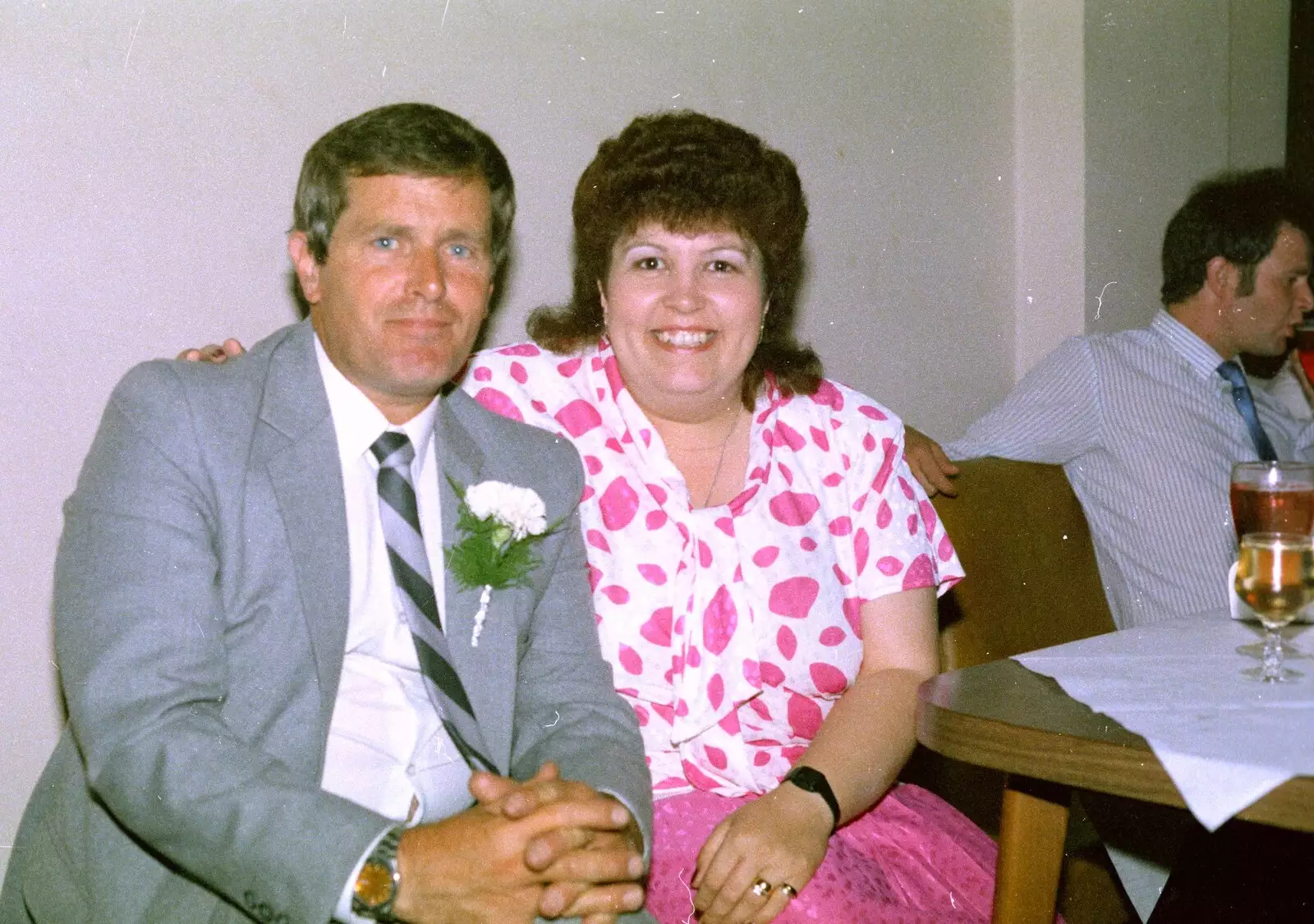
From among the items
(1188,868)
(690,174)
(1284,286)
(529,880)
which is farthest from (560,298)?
(1284,286)

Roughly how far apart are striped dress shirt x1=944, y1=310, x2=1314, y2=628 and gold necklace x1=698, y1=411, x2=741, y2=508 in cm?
92

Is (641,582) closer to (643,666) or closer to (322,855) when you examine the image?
(643,666)

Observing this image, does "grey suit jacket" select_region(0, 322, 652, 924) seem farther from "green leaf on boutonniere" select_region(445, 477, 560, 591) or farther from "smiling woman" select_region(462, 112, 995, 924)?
"smiling woman" select_region(462, 112, 995, 924)

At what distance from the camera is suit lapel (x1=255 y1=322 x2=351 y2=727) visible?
66.3 inches

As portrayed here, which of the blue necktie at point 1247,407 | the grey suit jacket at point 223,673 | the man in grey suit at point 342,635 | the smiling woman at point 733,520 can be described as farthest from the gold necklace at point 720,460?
the blue necktie at point 1247,407

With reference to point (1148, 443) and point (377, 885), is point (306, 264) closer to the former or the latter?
point (377, 885)

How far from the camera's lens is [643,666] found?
2.14 meters

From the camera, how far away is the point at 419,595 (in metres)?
1.81

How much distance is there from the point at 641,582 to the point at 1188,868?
1223 millimetres

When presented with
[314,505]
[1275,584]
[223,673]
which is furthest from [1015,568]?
[223,673]

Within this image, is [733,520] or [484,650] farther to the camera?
[733,520]

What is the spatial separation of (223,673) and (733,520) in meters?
0.90

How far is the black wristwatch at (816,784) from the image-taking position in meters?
1.94

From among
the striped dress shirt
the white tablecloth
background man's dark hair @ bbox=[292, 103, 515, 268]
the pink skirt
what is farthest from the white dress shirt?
the striped dress shirt
